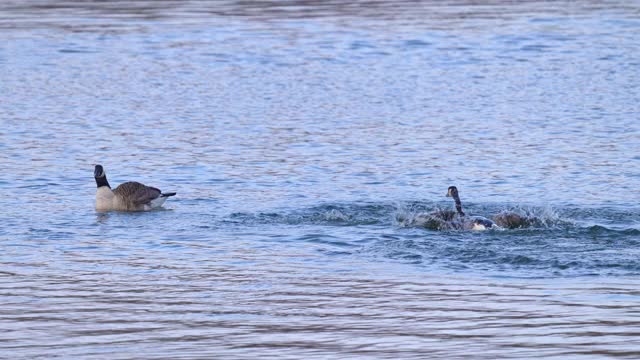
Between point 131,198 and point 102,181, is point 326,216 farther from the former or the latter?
point 102,181

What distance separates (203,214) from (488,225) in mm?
3255

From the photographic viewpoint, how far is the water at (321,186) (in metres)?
10.2

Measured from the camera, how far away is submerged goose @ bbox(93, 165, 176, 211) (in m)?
15.6

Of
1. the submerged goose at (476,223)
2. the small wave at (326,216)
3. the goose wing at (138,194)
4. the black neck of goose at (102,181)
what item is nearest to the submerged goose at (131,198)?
the goose wing at (138,194)

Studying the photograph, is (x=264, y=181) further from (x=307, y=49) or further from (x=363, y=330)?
(x=307, y=49)

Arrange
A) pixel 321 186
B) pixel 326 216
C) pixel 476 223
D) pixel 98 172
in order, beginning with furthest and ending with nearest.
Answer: pixel 321 186 < pixel 98 172 < pixel 326 216 < pixel 476 223

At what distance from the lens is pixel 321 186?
16781 mm

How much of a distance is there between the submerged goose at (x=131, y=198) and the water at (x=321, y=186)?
18 cm

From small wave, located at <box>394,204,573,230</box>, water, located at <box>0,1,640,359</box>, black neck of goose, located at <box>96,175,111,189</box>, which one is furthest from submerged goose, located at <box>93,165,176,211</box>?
small wave, located at <box>394,204,573,230</box>

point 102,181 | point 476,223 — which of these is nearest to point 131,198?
point 102,181

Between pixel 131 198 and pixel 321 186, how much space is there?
2401 mm

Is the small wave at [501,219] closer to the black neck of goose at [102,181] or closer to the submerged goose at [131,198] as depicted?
the submerged goose at [131,198]

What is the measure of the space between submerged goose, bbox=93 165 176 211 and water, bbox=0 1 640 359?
177 millimetres

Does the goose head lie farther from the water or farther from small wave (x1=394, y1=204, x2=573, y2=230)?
small wave (x1=394, y1=204, x2=573, y2=230)
